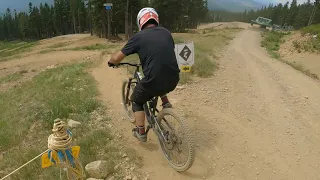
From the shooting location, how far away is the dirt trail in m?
4.62

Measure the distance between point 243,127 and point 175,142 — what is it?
102 inches

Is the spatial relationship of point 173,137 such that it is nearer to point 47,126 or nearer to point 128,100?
point 128,100

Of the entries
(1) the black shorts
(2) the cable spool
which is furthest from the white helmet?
(2) the cable spool

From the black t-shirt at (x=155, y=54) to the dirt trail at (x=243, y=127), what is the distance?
5.52 feet

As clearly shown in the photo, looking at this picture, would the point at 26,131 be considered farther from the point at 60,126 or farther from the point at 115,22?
the point at 115,22

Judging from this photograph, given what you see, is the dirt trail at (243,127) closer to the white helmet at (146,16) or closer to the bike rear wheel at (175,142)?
the bike rear wheel at (175,142)

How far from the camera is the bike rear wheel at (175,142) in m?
3.93

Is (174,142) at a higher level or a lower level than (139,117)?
lower

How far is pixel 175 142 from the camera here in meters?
4.30

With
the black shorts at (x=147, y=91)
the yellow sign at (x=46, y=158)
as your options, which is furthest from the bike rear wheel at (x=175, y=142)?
the yellow sign at (x=46, y=158)

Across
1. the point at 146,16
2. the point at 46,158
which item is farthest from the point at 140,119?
the point at 46,158

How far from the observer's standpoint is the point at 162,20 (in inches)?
1801

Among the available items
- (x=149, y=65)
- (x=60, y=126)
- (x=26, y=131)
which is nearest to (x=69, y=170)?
(x=60, y=126)

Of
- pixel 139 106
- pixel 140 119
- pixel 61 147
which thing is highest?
pixel 61 147
